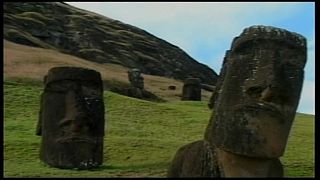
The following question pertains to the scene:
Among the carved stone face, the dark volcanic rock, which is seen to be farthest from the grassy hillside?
the carved stone face

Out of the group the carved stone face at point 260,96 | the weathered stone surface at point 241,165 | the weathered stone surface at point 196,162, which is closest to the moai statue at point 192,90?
the weathered stone surface at point 196,162

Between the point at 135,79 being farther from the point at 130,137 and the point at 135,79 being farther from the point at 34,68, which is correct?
the point at 130,137

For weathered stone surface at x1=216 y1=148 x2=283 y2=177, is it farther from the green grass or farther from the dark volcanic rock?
the dark volcanic rock

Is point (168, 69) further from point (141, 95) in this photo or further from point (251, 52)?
point (251, 52)

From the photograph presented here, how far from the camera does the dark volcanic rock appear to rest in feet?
195

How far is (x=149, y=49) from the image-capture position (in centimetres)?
7269

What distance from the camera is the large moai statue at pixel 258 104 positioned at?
23.0 ft

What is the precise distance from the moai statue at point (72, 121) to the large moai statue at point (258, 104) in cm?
762

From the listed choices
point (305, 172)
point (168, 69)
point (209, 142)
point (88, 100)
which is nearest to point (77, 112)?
point (88, 100)

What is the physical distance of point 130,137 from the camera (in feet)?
67.3

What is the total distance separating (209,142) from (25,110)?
18715 mm

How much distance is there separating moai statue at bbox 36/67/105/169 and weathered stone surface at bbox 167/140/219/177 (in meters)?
7.34

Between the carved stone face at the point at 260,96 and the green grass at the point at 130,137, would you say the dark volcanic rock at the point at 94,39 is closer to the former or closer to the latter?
the green grass at the point at 130,137

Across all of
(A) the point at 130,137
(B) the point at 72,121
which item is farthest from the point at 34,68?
(B) the point at 72,121
